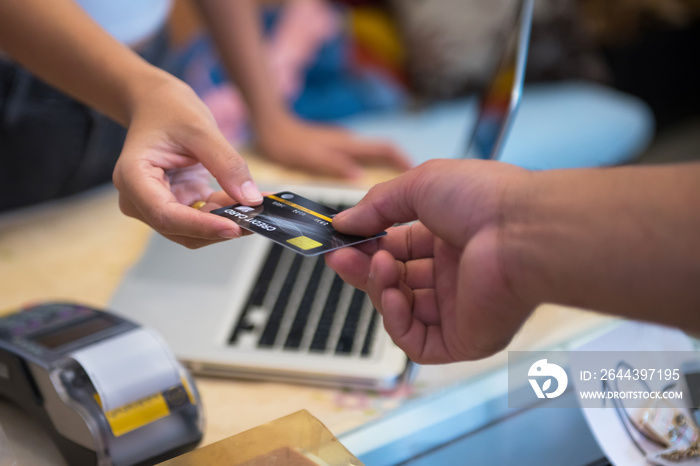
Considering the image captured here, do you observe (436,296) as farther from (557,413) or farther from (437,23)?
(437,23)

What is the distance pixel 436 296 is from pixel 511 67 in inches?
11.1

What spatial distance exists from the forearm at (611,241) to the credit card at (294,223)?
148 mm

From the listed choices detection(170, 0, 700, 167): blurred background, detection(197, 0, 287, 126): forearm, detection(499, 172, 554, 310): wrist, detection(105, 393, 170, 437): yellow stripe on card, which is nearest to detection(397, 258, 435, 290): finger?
detection(499, 172, 554, 310): wrist

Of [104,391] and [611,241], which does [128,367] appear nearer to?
[104,391]

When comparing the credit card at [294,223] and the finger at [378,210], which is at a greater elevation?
the finger at [378,210]

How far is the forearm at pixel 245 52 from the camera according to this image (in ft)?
4.01

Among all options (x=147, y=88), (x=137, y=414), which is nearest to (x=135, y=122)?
(x=147, y=88)

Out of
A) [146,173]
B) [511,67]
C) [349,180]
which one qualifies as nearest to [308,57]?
[349,180]

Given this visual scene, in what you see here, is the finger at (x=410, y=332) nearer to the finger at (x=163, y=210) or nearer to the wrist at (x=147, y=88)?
the finger at (x=163, y=210)

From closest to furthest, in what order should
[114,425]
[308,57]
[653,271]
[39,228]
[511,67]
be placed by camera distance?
[653,271] → [114,425] → [511,67] → [39,228] → [308,57]

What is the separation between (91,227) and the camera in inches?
39.7

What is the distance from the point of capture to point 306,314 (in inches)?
28.6

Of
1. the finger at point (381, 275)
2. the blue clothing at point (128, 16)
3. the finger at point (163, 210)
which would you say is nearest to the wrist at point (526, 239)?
the finger at point (381, 275)

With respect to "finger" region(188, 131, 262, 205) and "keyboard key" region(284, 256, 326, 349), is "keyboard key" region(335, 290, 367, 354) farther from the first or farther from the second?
"finger" region(188, 131, 262, 205)
